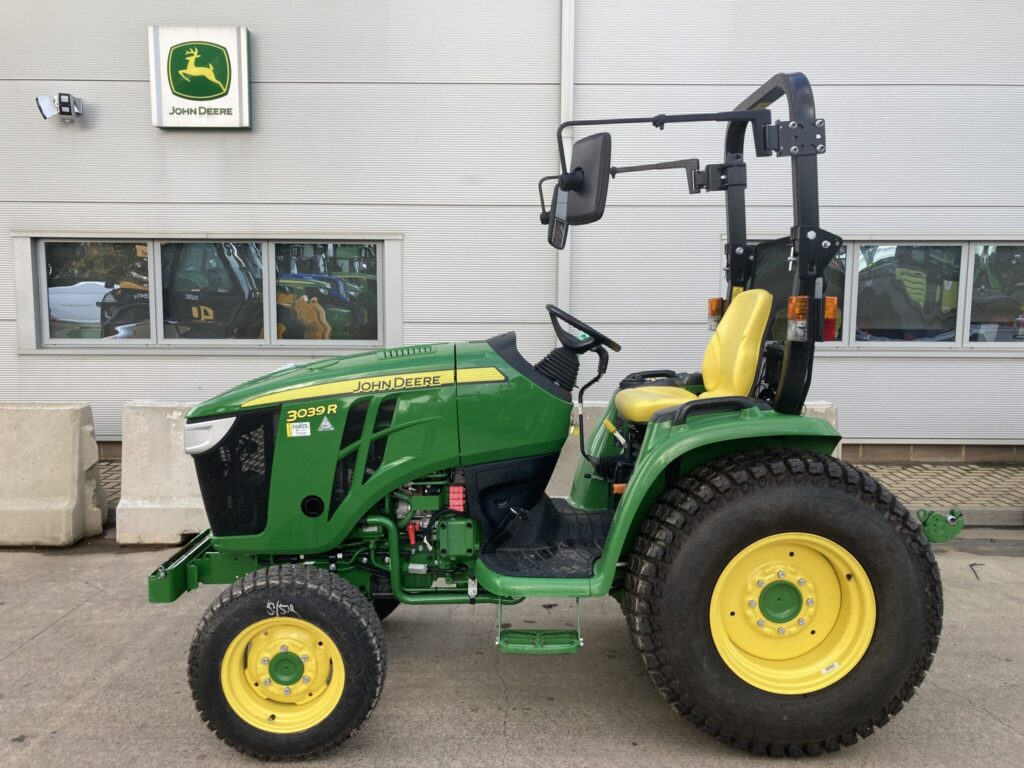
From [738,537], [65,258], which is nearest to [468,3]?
[65,258]

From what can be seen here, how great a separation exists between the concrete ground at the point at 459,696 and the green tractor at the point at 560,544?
10.6 inches

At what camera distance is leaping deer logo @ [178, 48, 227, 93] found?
21.1ft

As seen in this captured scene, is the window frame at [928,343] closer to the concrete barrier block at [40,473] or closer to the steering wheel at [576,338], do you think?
the steering wheel at [576,338]

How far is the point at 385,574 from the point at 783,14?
6361 mm

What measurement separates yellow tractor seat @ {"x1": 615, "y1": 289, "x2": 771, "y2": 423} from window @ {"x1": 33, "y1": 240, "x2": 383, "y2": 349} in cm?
413

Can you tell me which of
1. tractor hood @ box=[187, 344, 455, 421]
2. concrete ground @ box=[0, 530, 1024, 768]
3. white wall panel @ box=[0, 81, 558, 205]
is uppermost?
white wall panel @ box=[0, 81, 558, 205]

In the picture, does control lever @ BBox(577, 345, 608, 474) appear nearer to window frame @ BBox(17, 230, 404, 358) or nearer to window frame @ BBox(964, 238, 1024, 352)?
window frame @ BBox(17, 230, 404, 358)

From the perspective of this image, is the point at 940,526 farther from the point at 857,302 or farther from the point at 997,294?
the point at 997,294

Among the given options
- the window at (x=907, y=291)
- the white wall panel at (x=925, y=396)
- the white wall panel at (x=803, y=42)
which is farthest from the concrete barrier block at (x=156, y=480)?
the window at (x=907, y=291)

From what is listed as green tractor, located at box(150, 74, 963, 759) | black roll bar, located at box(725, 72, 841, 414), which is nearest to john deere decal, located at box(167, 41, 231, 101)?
green tractor, located at box(150, 74, 963, 759)

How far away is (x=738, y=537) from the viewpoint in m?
2.52

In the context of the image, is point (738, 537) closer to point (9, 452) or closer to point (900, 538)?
point (900, 538)

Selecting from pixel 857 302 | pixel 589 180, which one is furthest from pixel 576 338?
pixel 857 302

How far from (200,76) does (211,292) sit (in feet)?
6.41
